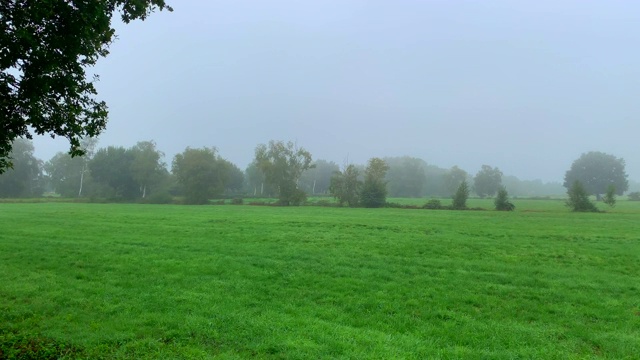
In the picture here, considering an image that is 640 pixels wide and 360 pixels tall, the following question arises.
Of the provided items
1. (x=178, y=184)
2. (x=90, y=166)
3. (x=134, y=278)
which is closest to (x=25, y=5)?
(x=134, y=278)

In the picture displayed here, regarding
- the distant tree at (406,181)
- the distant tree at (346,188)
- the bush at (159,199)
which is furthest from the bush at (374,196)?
the distant tree at (406,181)

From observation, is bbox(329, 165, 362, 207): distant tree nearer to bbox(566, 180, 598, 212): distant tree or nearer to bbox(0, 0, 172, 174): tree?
bbox(566, 180, 598, 212): distant tree

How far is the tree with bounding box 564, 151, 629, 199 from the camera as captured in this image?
120500 millimetres

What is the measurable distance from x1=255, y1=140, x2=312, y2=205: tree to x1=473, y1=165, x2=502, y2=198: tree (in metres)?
68.3

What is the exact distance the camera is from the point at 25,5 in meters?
6.77

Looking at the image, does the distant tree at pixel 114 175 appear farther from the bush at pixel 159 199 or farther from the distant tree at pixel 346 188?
the distant tree at pixel 346 188

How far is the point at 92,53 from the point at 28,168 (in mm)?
112566

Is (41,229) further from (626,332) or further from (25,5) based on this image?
(626,332)

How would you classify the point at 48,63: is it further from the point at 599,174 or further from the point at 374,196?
the point at 599,174

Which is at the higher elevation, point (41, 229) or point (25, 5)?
point (25, 5)

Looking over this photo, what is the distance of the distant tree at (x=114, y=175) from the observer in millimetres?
95625

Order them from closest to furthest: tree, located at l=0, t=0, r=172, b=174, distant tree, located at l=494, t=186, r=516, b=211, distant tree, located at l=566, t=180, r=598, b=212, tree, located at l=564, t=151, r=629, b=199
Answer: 1. tree, located at l=0, t=0, r=172, b=174
2. distant tree, located at l=566, t=180, r=598, b=212
3. distant tree, located at l=494, t=186, r=516, b=211
4. tree, located at l=564, t=151, r=629, b=199

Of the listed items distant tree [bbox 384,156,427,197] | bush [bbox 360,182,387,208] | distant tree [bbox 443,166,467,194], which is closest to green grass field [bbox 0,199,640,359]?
bush [bbox 360,182,387,208]

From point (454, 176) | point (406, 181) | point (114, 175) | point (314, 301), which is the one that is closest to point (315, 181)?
point (406, 181)
